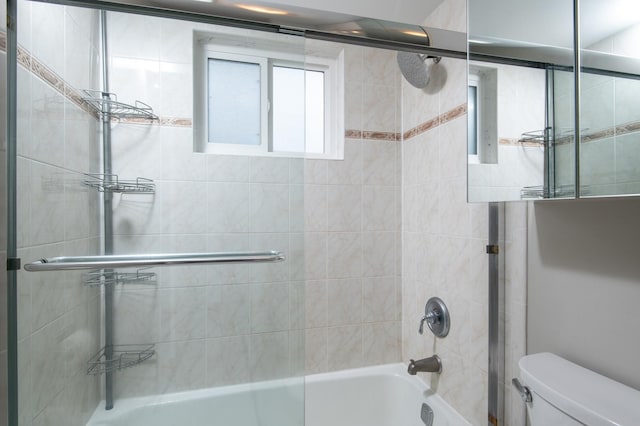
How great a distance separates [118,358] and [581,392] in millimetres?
1288

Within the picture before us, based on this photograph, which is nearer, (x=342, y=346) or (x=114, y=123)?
(x=114, y=123)

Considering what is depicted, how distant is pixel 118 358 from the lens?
3.12 ft

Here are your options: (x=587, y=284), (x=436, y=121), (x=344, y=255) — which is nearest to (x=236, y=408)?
(x=344, y=255)

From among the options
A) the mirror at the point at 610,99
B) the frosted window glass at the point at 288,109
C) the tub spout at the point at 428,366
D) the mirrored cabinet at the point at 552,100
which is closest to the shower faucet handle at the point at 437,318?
the tub spout at the point at 428,366

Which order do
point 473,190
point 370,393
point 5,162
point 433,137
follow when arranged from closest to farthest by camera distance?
1. point 5,162
2. point 473,190
3. point 433,137
4. point 370,393

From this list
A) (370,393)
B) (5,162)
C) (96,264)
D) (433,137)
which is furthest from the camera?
(370,393)

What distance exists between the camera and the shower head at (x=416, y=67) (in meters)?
1.44

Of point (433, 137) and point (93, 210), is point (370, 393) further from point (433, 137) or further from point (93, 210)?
point (93, 210)

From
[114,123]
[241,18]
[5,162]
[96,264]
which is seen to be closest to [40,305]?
[96,264]

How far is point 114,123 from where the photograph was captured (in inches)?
36.3

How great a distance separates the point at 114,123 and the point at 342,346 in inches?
60.1

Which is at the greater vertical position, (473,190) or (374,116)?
(374,116)

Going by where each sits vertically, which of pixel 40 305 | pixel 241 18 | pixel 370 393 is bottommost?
pixel 370 393

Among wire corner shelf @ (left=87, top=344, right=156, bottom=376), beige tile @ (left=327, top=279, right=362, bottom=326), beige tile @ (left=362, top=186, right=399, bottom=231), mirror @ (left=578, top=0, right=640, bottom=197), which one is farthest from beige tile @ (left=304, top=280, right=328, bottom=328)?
mirror @ (left=578, top=0, right=640, bottom=197)
